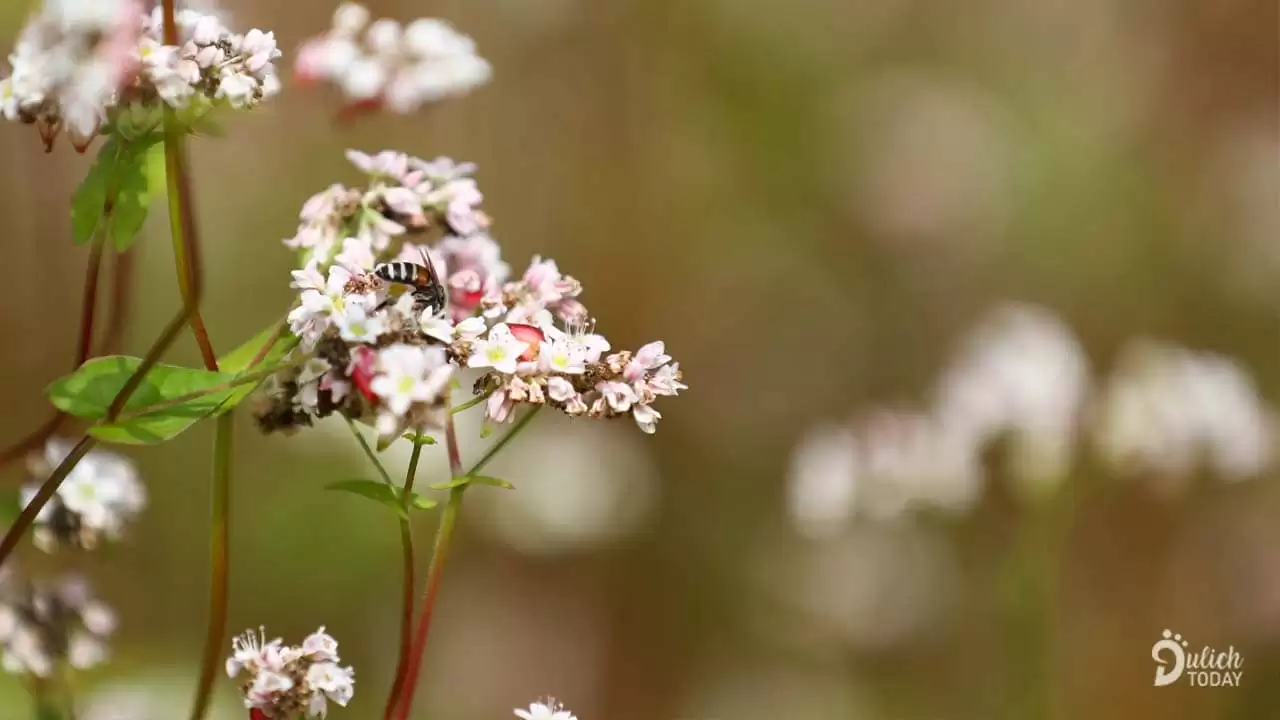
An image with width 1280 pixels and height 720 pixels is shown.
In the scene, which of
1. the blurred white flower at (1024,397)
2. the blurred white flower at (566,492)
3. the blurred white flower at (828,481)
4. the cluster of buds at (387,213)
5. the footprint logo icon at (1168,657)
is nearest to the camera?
the cluster of buds at (387,213)

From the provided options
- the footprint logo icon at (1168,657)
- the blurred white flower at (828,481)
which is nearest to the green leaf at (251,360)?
the blurred white flower at (828,481)

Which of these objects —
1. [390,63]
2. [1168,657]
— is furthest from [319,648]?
[1168,657]

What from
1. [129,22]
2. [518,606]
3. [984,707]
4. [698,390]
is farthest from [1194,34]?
[129,22]

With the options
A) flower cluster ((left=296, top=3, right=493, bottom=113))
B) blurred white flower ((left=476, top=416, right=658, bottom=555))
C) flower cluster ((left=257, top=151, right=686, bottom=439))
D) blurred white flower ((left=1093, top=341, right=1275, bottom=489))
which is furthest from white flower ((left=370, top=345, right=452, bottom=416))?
blurred white flower ((left=476, top=416, right=658, bottom=555))

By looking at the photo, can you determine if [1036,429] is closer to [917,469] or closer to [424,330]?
[917,469]

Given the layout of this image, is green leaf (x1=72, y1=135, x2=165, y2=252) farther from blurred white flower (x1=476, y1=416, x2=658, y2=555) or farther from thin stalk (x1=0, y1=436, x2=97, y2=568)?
blurred white flower (x1=476, y1=416, x2=658, y2=555)

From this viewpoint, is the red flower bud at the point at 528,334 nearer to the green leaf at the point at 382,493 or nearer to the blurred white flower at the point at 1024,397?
the green leaf at the point at 382,493
